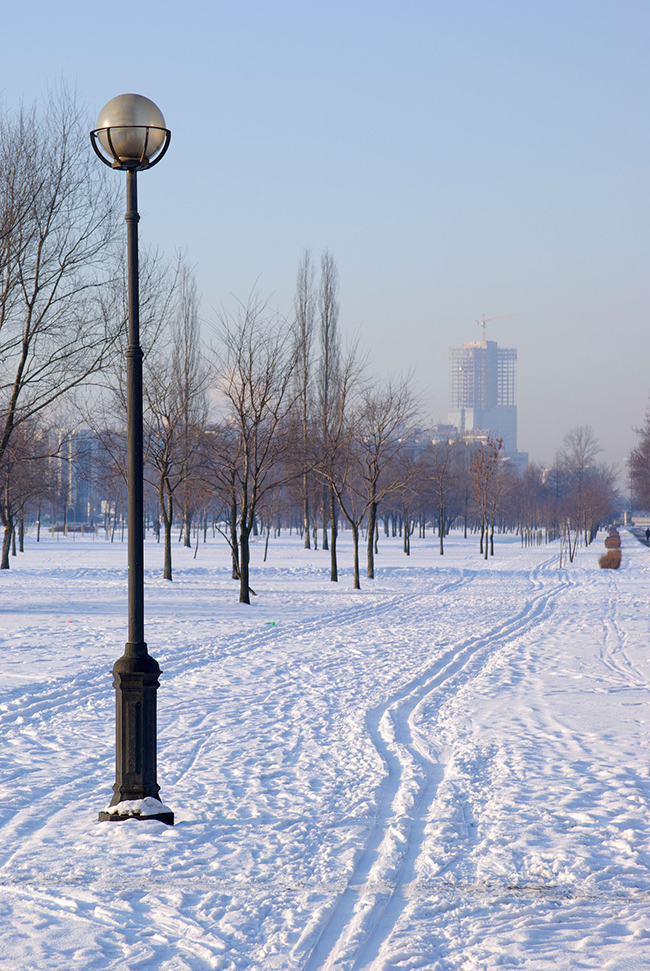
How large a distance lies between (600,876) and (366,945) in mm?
1581

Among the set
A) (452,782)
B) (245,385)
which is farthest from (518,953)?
(245,385)

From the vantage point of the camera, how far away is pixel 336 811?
5699 millimetres

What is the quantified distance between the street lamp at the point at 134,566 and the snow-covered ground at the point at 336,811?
0.27 m

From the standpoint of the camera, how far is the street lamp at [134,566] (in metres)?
5.49

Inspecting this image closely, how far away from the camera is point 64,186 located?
17.0 meters

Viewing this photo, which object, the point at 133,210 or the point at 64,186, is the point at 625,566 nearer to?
the point at 64,186

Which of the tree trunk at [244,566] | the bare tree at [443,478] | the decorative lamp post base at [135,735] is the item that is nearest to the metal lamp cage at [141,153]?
the decorative lamp post base at [135,735]

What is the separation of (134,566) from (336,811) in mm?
2153

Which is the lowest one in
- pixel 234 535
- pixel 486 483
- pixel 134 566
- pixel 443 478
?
pixel 234 535

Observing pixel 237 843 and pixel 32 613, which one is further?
pixel 32 613

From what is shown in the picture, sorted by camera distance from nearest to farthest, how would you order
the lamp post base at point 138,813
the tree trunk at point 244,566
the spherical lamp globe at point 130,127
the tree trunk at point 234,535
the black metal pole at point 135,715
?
the lamp post base at point 138,813 < the black metal pole at point 135,715 < the spherical lamp globe at point 130,127 < the tree trunk at point 244,566 < the tree trunk at point 234,535

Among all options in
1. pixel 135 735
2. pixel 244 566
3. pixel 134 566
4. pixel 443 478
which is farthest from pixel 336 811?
pixel 443 478

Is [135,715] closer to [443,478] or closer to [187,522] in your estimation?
[443,478]

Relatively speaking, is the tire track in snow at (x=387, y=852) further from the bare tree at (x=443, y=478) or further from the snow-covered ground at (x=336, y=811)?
the bare tree at (x=443, y=478)
